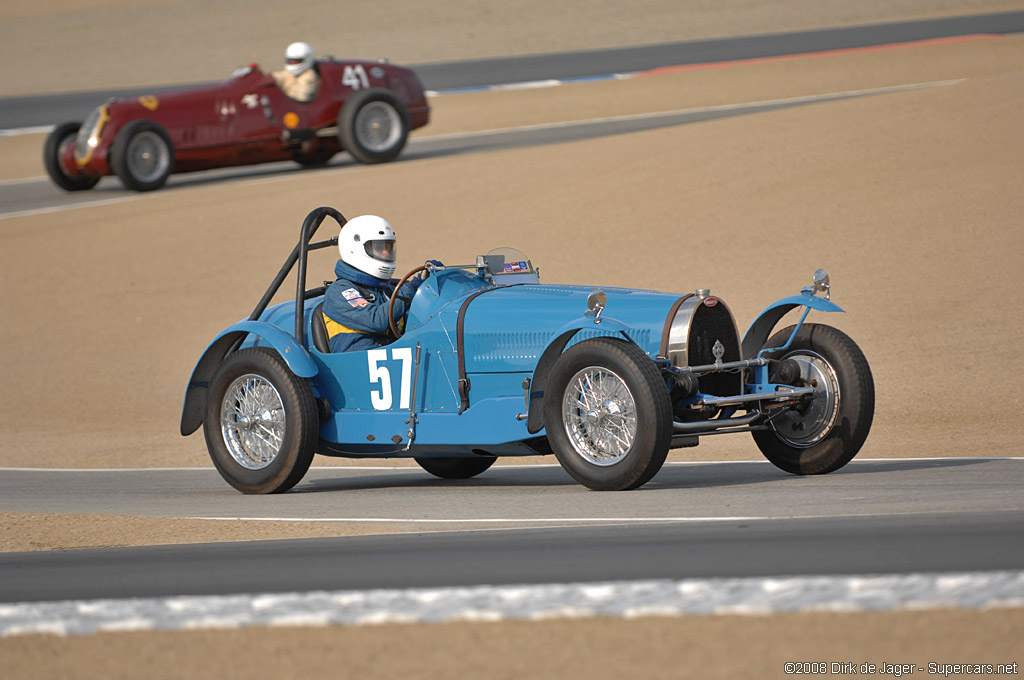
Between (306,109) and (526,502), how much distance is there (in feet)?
46.0

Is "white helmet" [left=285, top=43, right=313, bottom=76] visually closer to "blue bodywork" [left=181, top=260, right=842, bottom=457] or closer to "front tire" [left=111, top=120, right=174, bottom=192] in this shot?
"front tire" [left=111, top=120, right=174, bottom=192]

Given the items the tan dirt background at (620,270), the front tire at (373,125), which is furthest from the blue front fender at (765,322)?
the front tire at (373,125)

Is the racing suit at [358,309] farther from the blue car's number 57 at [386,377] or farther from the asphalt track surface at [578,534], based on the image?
the asphalt track surface at [578,534]

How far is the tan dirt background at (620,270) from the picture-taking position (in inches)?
187

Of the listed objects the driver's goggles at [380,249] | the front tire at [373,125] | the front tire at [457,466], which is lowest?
the front tire at [457,466]

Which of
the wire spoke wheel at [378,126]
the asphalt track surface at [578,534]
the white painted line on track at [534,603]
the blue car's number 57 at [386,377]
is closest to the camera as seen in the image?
the white painted line on track at [534,603]

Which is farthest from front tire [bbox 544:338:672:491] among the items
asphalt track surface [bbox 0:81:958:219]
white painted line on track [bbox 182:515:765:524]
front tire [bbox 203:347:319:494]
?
asphalt track surface [bbox 0:81:958:219]

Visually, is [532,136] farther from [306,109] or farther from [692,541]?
[692,541]

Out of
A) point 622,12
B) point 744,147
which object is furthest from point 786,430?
point 622,12

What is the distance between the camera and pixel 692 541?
618cm

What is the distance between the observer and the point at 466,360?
8922mm

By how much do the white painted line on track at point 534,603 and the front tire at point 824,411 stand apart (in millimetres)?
3465

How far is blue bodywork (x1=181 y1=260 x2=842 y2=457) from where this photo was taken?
8609 millimetres

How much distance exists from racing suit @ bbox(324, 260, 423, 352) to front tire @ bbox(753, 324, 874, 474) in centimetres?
242
